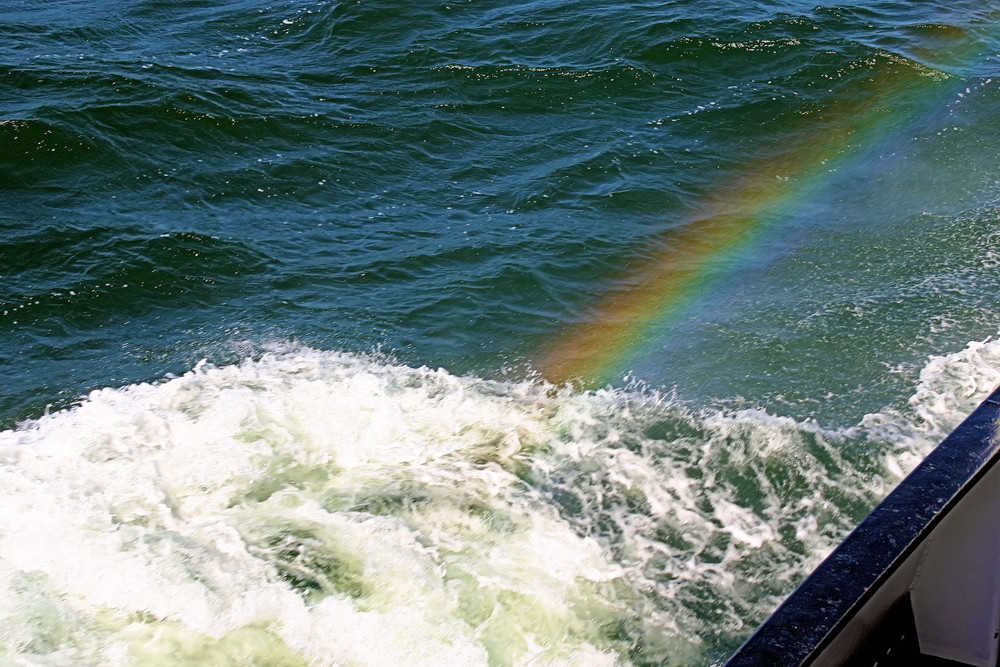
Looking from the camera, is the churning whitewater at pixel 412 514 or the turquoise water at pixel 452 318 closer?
the churning whitewater at pixel 412 514

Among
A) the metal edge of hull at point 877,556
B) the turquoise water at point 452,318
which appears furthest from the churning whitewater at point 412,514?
the metal edge of hull at point 877,556

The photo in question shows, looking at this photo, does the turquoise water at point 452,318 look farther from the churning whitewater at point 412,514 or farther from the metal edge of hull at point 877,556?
the metal edge of hull at point 877,556

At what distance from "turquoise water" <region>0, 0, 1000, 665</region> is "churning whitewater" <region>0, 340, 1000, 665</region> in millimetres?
20

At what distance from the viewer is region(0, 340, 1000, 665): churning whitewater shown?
5.05 metres

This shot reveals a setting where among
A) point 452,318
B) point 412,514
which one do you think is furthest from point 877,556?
point 452,318

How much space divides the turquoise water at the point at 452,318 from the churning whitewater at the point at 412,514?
2cm

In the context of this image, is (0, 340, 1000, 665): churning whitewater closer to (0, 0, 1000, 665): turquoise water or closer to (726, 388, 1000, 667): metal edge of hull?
(0, 0, 1000, 665): turquoise water

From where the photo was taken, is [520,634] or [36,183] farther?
[36,183]

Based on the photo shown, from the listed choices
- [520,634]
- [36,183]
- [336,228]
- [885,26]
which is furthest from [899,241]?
[36,183]

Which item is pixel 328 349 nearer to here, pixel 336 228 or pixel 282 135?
pixel 336 228

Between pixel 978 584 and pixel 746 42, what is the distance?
11663mm

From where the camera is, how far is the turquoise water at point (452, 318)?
5316 mm

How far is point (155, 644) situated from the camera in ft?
16.0

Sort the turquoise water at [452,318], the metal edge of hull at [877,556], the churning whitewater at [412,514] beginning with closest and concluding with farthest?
the metal edge of hull at [877,556] < the churning whitewater at [412,514] < the turquoise water at [452,318]
